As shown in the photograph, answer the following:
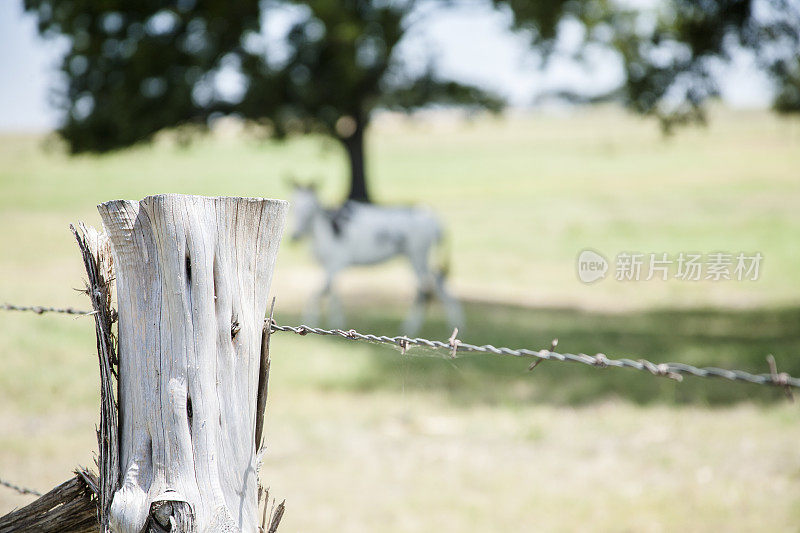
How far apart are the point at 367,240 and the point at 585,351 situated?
367cm

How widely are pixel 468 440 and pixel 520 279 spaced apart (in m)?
11.1

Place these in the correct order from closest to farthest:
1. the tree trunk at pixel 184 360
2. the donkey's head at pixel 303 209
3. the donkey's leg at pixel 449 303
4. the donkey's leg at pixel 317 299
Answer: the tree trunk at pixel 184 360 → the donkey's leg at pixel 317 299 → the donkey's head at pixel 303 209 → the donkey's leg at pixel 449 303

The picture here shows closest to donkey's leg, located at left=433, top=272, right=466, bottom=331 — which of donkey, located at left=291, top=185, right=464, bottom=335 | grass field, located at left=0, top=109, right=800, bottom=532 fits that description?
donkey, located at left=291, top=185, right=464, bottom=335

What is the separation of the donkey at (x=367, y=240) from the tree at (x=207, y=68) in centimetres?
375

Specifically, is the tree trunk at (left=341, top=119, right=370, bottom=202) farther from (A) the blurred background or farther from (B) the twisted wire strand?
(B) the twisted wire strand

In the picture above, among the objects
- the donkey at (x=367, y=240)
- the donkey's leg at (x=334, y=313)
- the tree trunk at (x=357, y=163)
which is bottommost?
the donkey's leg at (x=334, y=313)

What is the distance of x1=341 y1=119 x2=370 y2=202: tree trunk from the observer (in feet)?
50.6

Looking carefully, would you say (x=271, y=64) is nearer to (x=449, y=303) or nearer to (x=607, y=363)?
(x=449, y=303)

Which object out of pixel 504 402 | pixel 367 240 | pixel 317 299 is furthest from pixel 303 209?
pixel 504 402

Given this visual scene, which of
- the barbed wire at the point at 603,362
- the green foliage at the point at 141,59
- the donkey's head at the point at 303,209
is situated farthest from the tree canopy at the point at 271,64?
the barbed wire at the point at 603,362

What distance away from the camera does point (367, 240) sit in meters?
10.6

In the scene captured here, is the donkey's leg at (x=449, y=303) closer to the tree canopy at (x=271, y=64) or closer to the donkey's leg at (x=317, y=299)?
the donkey's leg at (x=317, y=299)

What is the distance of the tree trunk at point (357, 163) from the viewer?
50.6ft

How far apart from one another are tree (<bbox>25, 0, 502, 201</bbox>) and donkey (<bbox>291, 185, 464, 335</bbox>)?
375 centimetres
